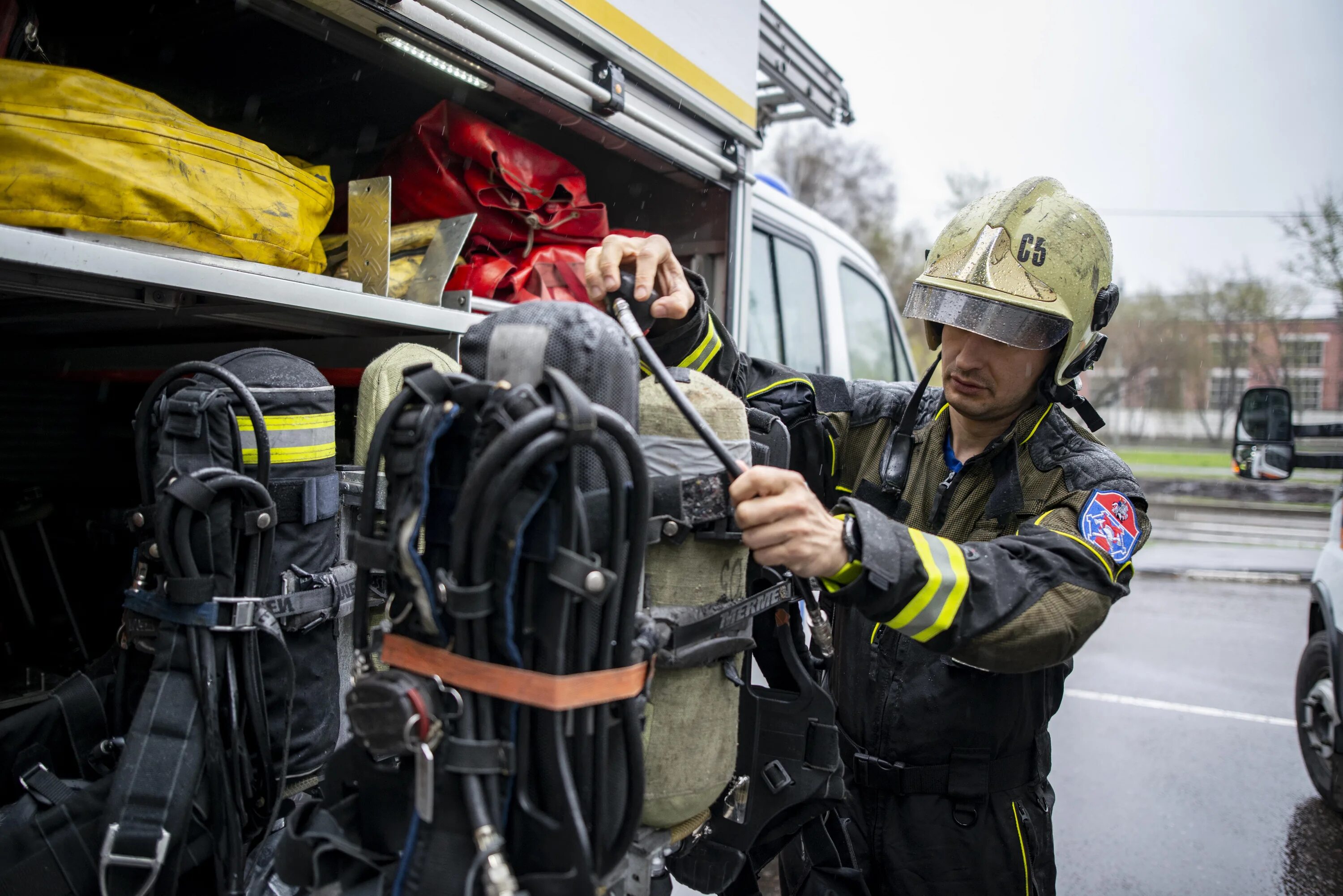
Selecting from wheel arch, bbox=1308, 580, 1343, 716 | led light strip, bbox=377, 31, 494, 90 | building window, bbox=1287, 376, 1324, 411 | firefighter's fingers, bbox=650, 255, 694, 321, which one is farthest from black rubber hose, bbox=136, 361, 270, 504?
building window, bbox=1287, 376, 1324, 411

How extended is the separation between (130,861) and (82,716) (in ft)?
1.92

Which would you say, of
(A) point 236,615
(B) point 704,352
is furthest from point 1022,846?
(A) point 236,615

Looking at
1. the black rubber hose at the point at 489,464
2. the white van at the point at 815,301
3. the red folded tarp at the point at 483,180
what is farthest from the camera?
the white van at the point at 815,301

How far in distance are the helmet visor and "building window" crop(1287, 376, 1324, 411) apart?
17.9 meters

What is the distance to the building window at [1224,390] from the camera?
2836cm

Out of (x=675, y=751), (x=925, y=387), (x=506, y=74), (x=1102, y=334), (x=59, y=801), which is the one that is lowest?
(x=59, y=801)

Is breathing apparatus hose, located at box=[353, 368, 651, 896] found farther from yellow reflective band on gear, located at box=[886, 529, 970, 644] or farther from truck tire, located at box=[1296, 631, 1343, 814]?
truck tire, located at box=[1296, 631, 1343, 814]

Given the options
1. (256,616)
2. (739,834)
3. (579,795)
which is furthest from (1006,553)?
(256,616)

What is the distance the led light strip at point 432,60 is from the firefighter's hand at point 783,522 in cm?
145

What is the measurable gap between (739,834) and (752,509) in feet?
1.97

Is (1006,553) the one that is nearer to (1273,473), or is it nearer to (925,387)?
(925,387)

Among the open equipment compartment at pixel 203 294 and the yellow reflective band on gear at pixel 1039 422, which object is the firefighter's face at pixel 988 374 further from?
the open equipment compartment at pixel 203 294

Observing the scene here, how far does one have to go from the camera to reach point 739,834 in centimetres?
135

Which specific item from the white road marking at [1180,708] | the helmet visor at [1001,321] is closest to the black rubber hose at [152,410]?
the helmet visor at [1001,321]
